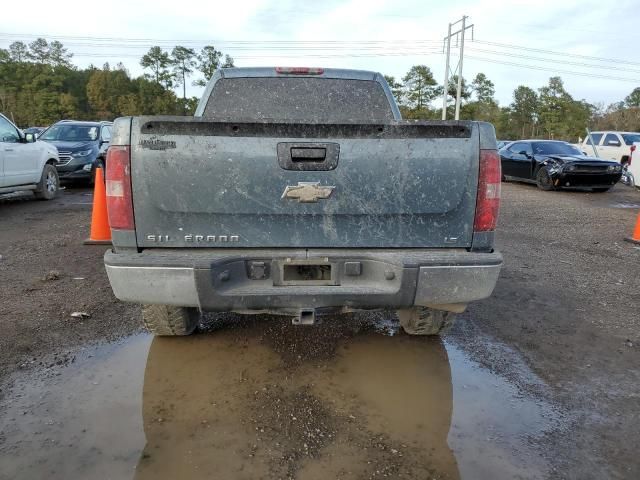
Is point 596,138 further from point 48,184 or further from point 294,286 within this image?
point 294,286

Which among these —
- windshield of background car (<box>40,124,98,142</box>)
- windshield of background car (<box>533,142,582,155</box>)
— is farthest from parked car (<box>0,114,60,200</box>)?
windshield of background car (<box>533,142,582,155</box>)

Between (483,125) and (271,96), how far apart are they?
2.10 metres

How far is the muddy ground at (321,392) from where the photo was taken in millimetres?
2408

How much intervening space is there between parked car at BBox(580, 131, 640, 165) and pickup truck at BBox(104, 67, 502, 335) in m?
16.8

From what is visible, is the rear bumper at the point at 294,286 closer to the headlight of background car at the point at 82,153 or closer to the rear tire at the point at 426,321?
the rear tire at the point at 426,321

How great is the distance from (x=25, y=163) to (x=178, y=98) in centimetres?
6167

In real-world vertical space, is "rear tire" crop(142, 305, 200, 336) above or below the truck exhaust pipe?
below

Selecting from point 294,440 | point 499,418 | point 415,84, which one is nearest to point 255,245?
point 294,440

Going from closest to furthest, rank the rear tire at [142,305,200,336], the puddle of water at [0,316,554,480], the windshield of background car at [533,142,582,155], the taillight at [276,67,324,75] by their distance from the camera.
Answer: the puddle of water at [0,316,554,480]
the rear tire at [142,305,200,336]
the taillight at [276,67,324,75]
the windshield of background car at [533,142,582,155]

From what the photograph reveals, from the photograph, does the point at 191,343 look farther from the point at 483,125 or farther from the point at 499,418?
the point at 483,125

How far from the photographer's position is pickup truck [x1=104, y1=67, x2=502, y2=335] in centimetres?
267

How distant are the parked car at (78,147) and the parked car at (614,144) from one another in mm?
16333

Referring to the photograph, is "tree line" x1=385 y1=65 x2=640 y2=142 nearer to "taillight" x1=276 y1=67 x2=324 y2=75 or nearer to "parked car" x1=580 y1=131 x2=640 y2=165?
"parked car" x1=580 y1=131 x2=640 y2=165

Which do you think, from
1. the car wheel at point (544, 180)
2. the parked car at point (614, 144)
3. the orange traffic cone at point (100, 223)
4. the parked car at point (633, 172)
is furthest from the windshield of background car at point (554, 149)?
the orange traffic cone at point (100, 223)
